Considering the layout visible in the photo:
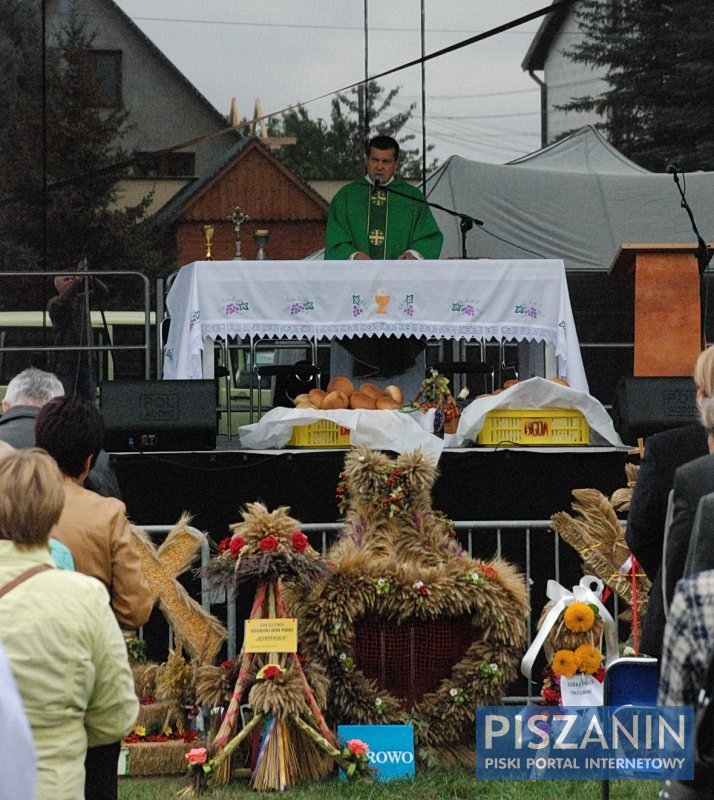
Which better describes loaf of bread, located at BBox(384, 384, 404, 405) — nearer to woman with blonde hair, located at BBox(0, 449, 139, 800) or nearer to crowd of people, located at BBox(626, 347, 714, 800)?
crowd of people, located at BBox(626, 347, 714, 800)

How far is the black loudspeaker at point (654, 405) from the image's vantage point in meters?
7.11

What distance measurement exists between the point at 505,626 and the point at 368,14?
328 inches

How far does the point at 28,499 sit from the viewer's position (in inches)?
121

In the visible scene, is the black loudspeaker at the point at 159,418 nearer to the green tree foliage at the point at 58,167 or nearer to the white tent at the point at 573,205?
the green tree foliage at the point at 58,167

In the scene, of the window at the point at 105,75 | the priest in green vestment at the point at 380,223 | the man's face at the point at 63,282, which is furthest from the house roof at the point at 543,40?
the man's face at the point at 63,282

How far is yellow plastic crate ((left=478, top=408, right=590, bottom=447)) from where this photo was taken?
7.25 meters

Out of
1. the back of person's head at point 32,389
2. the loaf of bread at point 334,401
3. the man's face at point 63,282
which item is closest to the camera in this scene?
the back of person's head at point 32,389

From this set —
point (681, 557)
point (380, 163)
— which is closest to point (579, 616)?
point (681, 557)

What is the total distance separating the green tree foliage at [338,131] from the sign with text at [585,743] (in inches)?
353

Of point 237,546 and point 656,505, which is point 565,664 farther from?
point 656,505

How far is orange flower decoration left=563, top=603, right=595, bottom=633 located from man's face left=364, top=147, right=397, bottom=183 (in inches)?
159

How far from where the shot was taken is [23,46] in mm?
12188

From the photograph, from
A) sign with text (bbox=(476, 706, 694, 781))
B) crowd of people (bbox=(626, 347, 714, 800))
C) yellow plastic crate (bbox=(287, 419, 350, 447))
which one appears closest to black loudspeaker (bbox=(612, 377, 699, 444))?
yellow plastic crate (bbox=(287, 419, 350, 447))

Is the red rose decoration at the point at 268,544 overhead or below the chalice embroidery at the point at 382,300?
below
